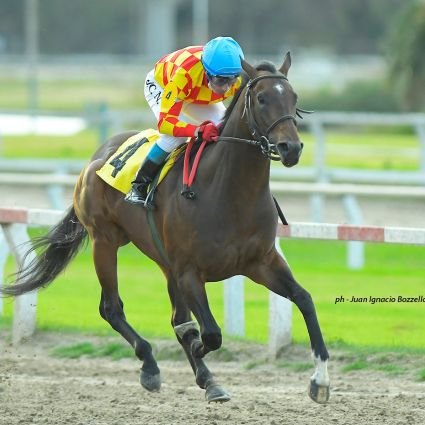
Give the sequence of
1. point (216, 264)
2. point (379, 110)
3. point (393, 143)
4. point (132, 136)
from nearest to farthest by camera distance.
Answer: point (216, 264)
point (132, 136)
point (393, 143)
point (379, 110)

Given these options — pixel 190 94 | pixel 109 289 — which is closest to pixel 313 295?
pixel 109 289

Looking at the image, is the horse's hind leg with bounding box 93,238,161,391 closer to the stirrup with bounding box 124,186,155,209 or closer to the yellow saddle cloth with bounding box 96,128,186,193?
the yellow saddle cloth with bounding box 96,128,186,193

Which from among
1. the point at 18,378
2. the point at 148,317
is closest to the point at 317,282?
the point at 148,317

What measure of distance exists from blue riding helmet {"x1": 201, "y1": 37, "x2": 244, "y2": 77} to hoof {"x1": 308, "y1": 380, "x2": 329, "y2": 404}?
154 centimetres

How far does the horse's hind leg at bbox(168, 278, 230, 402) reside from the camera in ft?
19.0

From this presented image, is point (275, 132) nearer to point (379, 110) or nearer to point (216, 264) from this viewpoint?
point (216, 264)

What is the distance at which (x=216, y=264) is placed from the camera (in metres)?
5.53

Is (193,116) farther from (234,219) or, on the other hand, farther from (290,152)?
(290,152)

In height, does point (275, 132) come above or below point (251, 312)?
above

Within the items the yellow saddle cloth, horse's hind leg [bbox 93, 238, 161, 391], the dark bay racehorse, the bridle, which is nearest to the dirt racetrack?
the dark bay racehorse

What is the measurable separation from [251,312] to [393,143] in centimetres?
1483

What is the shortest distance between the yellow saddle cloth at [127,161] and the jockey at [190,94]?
185 millimetres

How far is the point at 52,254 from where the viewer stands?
23.1ft

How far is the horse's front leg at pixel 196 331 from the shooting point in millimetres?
5590
